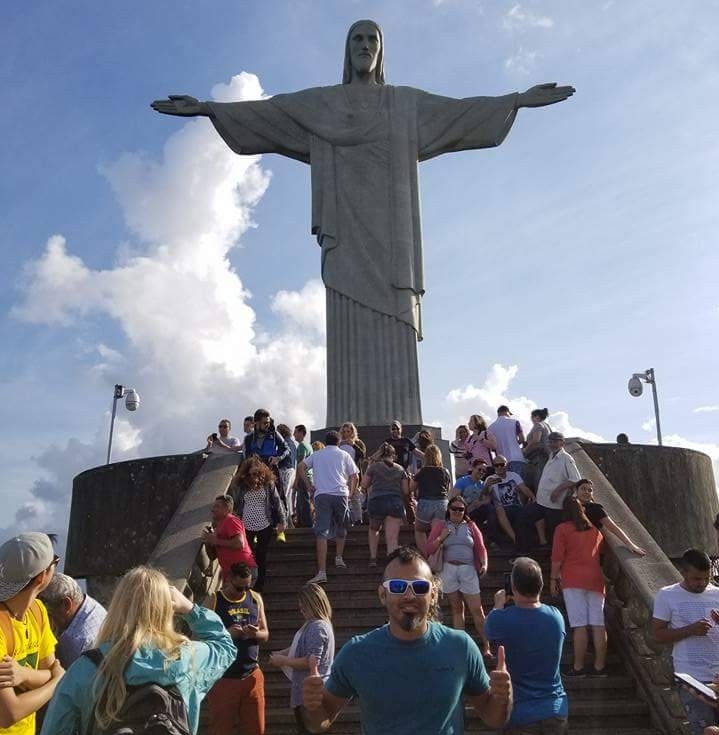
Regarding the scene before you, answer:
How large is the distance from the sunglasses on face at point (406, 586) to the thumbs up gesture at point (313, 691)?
33cm

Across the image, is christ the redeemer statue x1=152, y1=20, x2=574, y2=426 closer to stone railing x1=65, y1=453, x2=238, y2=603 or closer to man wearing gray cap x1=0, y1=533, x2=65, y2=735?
stone railing x1=65, y1=453, x2=238, y2=603

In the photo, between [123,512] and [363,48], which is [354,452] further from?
[363,48]

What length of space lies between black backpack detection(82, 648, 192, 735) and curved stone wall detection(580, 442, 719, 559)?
793 cm

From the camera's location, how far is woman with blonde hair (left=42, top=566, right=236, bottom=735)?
256 cm

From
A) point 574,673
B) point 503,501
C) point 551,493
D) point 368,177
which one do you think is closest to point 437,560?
point 574,673

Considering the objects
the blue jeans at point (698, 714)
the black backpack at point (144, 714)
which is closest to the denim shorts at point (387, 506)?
the blue jeans at point (698, 714)

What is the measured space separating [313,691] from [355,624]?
14.5ft

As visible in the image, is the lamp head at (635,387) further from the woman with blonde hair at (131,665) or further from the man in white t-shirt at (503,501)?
the woman with blonde hair at (131,665)

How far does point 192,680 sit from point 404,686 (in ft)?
2.32

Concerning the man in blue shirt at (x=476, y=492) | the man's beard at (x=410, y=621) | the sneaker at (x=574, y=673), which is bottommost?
the sneaker at (x=574, y=673)

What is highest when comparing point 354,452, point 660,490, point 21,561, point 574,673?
point 354,452

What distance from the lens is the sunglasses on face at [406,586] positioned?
2682 millimetres

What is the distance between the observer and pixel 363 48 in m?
14.3

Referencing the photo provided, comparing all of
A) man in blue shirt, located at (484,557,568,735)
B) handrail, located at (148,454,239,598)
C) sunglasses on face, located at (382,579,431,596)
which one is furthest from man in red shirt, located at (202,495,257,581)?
sunglasses on face, located at (382,579,431,596)
